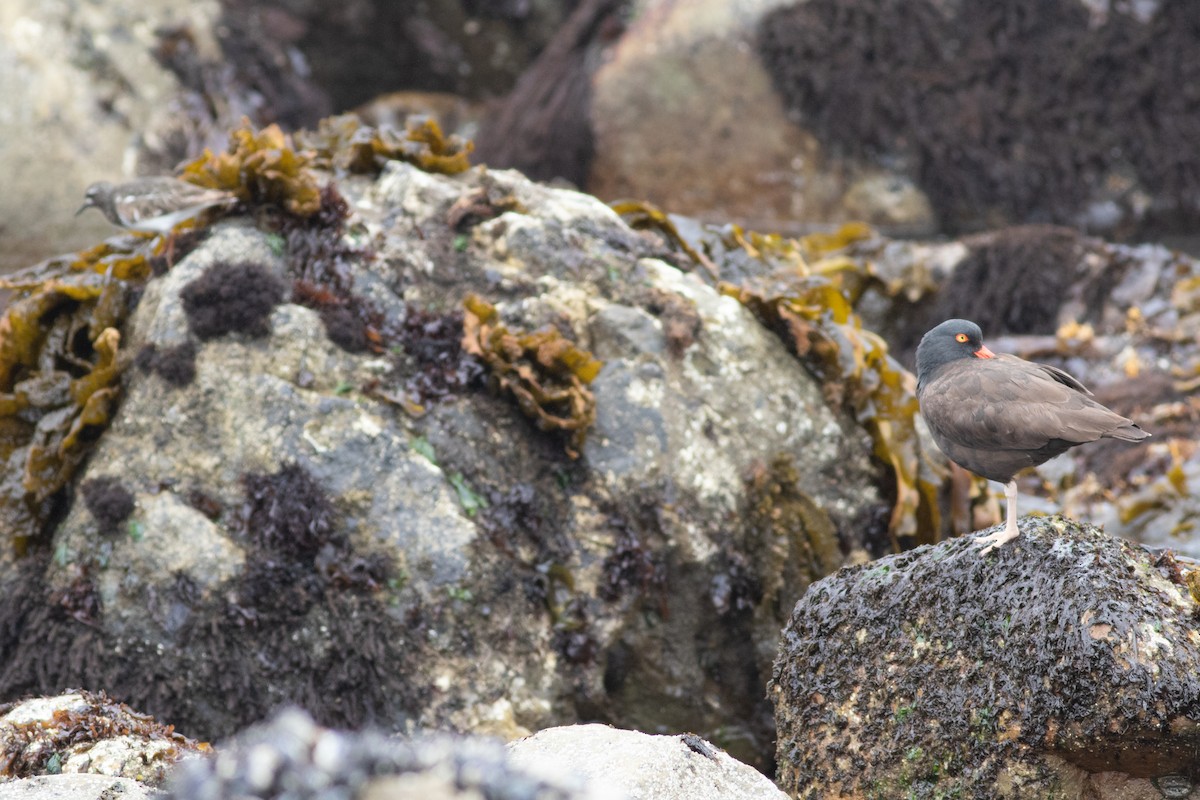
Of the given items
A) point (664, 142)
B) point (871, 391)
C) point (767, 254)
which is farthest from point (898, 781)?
point (664, 142)

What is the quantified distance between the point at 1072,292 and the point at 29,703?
7.09 metres

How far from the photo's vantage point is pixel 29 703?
3355 mm

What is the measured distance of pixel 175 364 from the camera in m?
4.56

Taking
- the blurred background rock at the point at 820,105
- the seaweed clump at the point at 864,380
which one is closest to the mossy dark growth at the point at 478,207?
the seaweed clump at the point at 864,380

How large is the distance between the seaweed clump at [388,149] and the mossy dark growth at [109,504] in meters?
1.81

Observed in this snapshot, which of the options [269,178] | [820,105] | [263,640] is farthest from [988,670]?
[820,105]

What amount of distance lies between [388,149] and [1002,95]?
243 inches

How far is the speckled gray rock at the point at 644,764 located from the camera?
8.69 ft

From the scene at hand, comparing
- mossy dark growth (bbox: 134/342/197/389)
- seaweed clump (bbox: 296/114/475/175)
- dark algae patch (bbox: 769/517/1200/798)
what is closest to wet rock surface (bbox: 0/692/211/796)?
mossy dark growth (bbox: 134/342/197/389)

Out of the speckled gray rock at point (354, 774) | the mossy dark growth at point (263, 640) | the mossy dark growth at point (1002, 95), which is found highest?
the speckled gray rock at point (354, 774)

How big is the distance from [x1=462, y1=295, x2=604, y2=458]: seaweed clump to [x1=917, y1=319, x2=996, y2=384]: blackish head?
1.46 metres

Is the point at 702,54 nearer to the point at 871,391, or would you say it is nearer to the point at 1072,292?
the point at 1072,292

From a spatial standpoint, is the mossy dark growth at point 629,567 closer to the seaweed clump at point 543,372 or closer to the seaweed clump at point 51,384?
the seaweed clump at point 543,372

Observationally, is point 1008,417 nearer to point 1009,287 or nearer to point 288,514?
point 288,514
